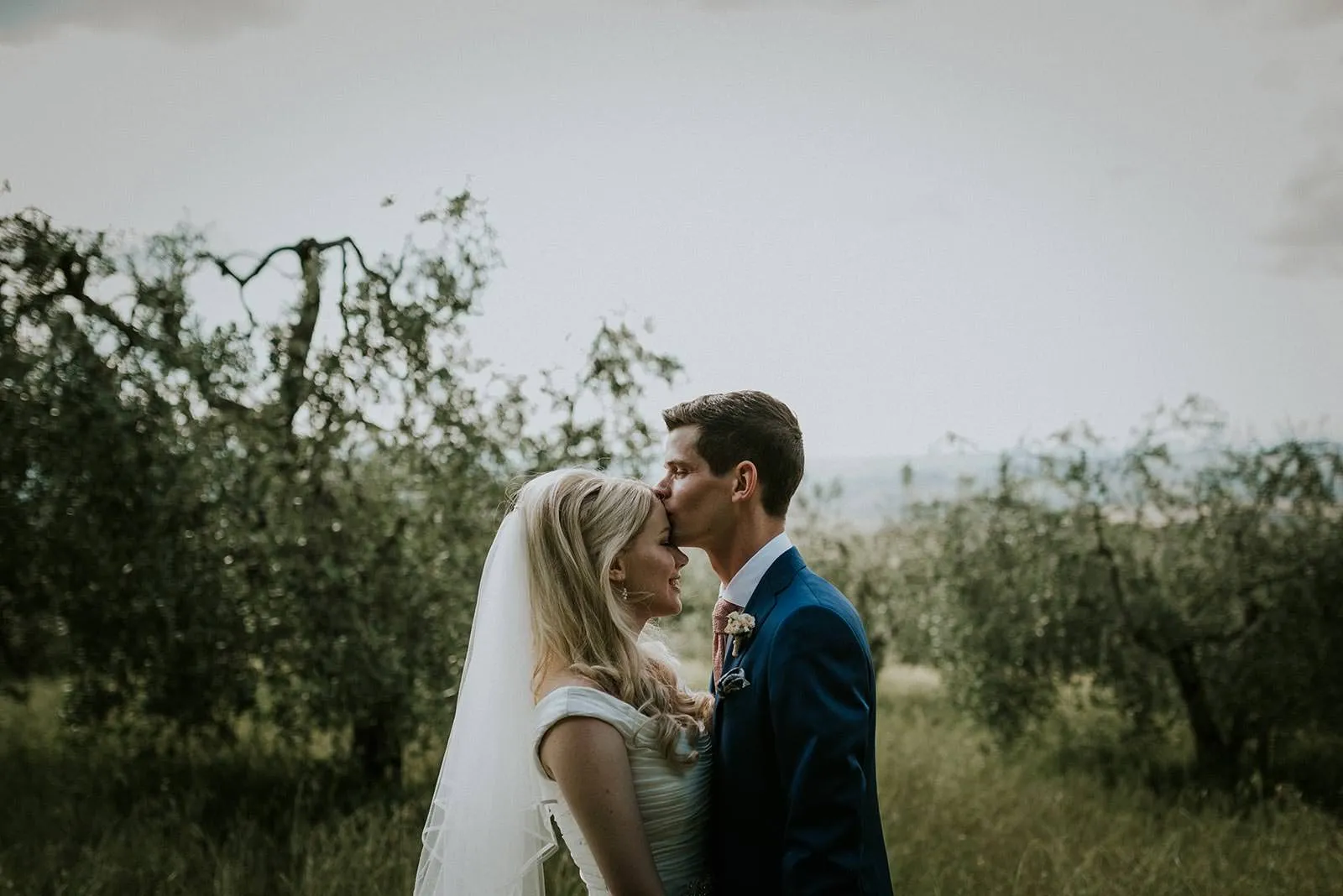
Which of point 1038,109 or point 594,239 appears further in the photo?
point 1038,109

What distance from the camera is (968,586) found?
6.95 m

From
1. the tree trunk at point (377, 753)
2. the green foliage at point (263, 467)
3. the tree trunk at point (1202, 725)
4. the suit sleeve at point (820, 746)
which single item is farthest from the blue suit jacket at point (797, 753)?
the tree trunk at point (1202, 725)

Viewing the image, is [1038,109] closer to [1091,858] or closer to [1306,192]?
[1306,192]

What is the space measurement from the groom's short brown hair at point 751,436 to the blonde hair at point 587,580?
19 cm

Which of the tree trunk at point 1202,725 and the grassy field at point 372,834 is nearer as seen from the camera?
the grassy field at point 372,834

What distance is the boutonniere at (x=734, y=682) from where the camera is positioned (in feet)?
7.08

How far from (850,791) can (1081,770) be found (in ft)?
17.9

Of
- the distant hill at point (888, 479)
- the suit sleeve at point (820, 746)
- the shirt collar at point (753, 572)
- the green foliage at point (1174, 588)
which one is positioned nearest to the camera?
the suit sleeve at point (820, 746)

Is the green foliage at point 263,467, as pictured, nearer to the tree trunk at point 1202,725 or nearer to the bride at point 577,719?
the bride at point 577,719


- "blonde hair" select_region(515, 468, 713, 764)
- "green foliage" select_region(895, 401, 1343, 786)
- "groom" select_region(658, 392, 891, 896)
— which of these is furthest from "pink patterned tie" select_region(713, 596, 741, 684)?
"green foliage" select_region(895, 401, 1343, 786)

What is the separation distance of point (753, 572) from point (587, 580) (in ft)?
1.24

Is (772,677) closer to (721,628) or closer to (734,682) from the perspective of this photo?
(734,682)

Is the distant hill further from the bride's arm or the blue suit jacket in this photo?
the bride's arm

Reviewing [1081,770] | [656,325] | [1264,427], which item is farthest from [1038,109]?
[1081,770]
